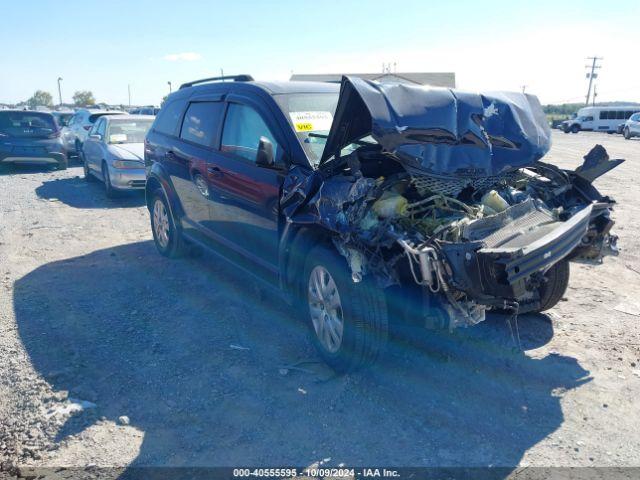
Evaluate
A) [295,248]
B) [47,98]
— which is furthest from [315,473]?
[47,98]

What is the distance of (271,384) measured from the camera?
12.8 ft

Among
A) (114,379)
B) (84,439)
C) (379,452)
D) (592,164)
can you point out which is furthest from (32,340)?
(592,164)

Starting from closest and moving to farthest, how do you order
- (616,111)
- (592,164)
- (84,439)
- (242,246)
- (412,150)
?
(84,439), (412,150), (592,164), (242,246), (616,111)

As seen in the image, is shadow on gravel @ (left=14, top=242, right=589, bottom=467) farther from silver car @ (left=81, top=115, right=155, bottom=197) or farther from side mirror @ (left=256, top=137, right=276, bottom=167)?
silver car @ (left=81, top=115, right=155, bottom=197)

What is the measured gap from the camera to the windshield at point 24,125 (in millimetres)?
15008

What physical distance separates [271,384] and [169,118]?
158 inches

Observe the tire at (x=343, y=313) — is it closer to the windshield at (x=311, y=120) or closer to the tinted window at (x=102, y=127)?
the windshield at (x=311, y=120)

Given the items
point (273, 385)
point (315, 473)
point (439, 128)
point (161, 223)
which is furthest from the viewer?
point (161, 223)

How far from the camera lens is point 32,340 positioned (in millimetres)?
4613

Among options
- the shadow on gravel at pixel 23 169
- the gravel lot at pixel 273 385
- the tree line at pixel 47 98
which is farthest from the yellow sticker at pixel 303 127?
the tree line at pixel 47 98

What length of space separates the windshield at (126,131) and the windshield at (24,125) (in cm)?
460

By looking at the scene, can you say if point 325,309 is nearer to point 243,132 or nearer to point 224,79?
point 243,132

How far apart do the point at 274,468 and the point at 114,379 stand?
1.59 metres

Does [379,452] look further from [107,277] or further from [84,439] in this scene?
[107,277]
